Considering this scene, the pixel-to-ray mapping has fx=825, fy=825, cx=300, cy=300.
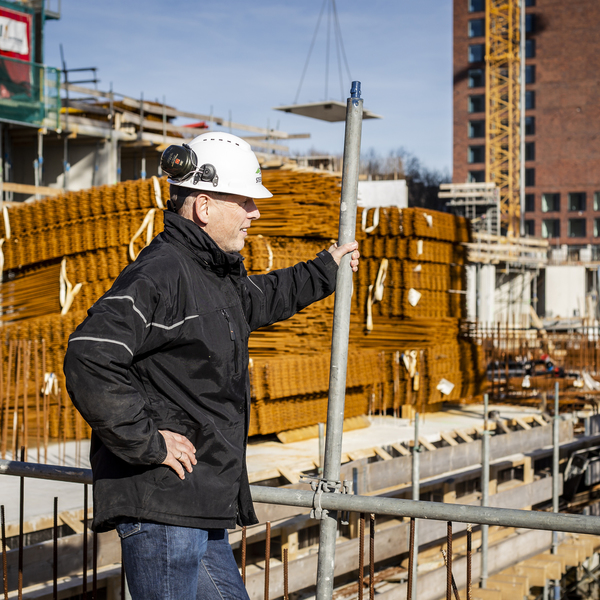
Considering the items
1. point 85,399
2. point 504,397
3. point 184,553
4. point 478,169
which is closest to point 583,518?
point 184,553

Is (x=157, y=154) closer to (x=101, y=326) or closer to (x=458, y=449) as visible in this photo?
(x=458, y=449)

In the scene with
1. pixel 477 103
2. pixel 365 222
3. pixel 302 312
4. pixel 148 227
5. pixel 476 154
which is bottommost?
pixel 302 312

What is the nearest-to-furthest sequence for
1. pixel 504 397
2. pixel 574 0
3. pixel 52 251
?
pixel 52 251
pixel 504 397
pixel 574 0

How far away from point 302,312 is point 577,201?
64931 millimetres

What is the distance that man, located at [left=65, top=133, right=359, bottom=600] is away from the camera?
92.8 inches

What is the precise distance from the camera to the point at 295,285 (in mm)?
3254

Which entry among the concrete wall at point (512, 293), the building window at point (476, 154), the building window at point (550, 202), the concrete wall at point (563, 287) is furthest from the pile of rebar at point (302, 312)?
the building window at point (476, 154)

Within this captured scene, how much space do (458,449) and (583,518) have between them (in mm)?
8483

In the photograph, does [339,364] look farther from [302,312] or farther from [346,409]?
[346,409]

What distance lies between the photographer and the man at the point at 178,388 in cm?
236

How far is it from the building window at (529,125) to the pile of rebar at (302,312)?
6212 centimetres

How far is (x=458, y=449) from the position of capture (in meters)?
11.0

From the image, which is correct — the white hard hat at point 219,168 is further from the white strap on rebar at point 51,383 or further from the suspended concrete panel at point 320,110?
the suspended concrete panel at point 320,110

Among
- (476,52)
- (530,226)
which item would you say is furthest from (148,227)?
(476,52)
